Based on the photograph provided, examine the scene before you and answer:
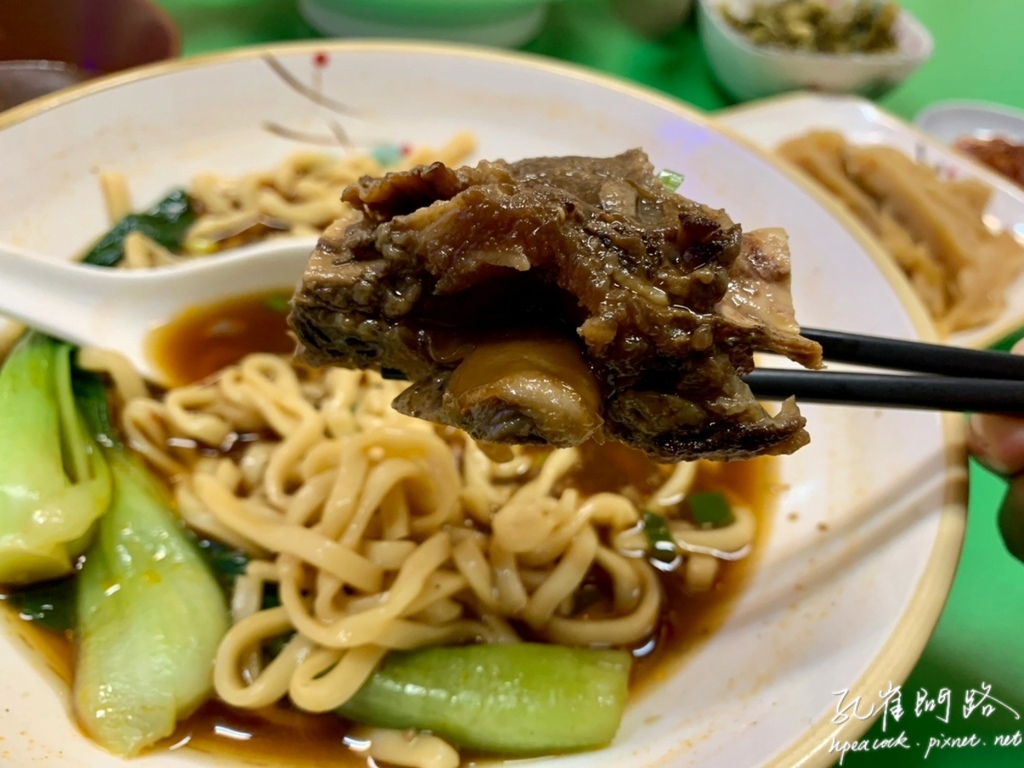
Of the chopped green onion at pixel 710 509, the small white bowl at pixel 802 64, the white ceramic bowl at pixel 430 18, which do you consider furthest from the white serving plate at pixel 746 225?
the small white bowl at pixel 802 64

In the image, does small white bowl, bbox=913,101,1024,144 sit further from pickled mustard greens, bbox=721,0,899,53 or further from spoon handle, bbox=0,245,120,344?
spoon handle, bbox=0,245,120,344

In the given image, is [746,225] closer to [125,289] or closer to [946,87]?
[125,289]

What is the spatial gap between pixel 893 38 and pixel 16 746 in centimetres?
470

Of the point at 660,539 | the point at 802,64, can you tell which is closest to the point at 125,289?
the point at 660,539

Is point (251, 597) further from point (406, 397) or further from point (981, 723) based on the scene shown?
point (981, 723)

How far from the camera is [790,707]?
4.96 feet

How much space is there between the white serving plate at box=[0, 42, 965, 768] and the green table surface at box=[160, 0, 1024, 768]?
0.64 ft

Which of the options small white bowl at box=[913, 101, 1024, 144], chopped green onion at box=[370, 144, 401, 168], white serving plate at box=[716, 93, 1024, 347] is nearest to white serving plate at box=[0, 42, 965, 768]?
chopped green onion at box=[370, 144, 401, 168]

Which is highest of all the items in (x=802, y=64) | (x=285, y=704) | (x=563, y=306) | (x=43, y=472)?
(x=563, y=306)

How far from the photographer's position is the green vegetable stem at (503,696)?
1.64 metres

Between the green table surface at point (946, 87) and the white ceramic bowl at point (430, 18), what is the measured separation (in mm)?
231

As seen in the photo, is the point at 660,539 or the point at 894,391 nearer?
the point at 894,391

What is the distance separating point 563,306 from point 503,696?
0.97 m

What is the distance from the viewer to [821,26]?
3959mm
